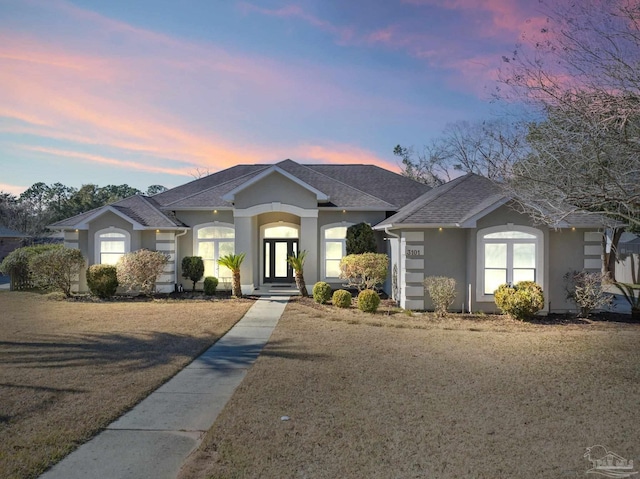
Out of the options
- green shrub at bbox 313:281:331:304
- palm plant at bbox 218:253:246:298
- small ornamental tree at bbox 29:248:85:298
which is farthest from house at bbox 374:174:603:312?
small ornamental tree at bbox 29:248:85:298

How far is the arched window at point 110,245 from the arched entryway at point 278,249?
6296mm

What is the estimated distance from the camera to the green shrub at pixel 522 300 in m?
13.0

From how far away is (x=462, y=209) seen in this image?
14992 mm

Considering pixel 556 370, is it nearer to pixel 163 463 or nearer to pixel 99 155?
pixel 163 463

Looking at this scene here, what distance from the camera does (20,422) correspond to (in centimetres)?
539

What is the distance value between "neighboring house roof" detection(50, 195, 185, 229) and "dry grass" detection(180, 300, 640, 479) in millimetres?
10320

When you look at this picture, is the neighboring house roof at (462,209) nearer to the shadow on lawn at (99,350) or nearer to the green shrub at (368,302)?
the green shrub at (368,302)

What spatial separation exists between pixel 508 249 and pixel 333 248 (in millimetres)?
7595

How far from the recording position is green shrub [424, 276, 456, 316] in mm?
13508

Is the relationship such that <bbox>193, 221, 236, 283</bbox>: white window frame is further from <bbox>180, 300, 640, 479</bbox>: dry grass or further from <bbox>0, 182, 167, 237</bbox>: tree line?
<bbox>0, 182, 167, 237</bbox>: tree line

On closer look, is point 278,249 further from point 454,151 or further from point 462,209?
point 454,151

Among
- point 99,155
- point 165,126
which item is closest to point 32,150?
point 99,155

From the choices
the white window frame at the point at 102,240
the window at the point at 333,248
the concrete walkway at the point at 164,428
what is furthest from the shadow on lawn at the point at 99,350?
the window at the point at 333,248

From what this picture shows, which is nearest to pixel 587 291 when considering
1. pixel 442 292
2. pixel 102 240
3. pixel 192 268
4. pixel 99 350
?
pixel 442 292
